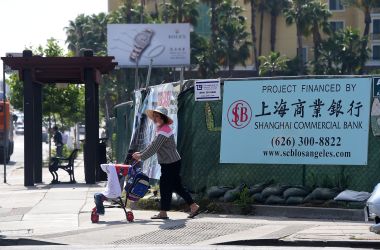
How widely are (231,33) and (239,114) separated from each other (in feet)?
189

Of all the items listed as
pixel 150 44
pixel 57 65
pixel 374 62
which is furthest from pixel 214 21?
pixel 57 65

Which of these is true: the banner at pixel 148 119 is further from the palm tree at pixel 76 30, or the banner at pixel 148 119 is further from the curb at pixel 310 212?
the palm tree at pixel 76 30

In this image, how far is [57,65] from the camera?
864 inches

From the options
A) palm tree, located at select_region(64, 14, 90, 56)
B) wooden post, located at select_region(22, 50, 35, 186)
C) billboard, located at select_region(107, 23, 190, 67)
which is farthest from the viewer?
palm tree, located at select_region(64, 14, 90, 56)

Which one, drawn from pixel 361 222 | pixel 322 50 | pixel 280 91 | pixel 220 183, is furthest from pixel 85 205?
pixel 322 50

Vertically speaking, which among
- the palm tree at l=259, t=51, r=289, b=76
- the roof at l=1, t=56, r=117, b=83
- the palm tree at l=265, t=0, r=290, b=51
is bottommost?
the roof at l=1, t=56, r=117, b=83

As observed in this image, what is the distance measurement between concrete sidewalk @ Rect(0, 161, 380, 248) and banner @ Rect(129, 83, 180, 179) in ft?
5.08

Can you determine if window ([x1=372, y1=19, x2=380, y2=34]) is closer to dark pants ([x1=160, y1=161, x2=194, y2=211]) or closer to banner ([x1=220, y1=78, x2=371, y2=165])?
banner ([x1=220, y1=78, x2=371, y2=165])

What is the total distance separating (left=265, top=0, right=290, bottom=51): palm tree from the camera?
78.9 meters

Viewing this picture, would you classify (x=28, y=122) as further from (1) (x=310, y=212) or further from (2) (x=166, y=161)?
(1) (x=310, y=212)

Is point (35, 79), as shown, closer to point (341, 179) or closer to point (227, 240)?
point (341, 179)

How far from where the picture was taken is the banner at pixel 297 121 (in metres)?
14.5

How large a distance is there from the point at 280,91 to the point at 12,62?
28.9ft

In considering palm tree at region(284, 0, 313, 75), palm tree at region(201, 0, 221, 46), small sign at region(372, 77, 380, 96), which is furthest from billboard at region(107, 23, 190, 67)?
small sign at region(372, 77, 380, 96)
